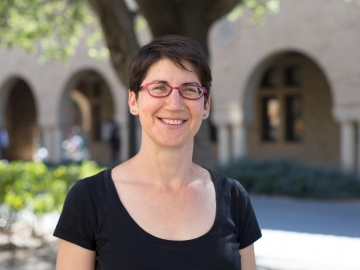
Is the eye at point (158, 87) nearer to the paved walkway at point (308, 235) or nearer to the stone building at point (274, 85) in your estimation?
the paved walkway at point (308, 235)

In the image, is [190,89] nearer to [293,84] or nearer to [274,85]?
[293,84]

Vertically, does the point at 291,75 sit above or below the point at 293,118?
above

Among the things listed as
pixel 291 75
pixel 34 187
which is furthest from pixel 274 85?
pixel 34 187

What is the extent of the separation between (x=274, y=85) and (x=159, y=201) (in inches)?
682

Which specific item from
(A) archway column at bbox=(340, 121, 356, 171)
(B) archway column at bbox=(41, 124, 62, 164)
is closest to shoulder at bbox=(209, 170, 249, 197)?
(A) archway column at bbox=(340, 121, 356, 171)

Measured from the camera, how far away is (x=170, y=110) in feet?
6.42

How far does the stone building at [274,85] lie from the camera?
14.3 metres

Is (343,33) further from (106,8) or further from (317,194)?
(106,8)

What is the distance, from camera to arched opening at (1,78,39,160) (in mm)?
25406

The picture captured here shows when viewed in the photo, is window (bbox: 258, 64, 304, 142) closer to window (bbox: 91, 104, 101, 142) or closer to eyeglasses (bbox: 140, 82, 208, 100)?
window (bbox: 91, 104, 101, 142)

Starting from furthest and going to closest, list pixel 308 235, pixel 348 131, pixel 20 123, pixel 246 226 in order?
pixel 20 123 < pixel 348 131 < pixel 308 235 < pixel 246 226

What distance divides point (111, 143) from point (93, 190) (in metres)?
20.9

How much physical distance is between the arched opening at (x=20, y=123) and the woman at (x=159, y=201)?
935 inches

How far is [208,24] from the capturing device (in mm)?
6133
